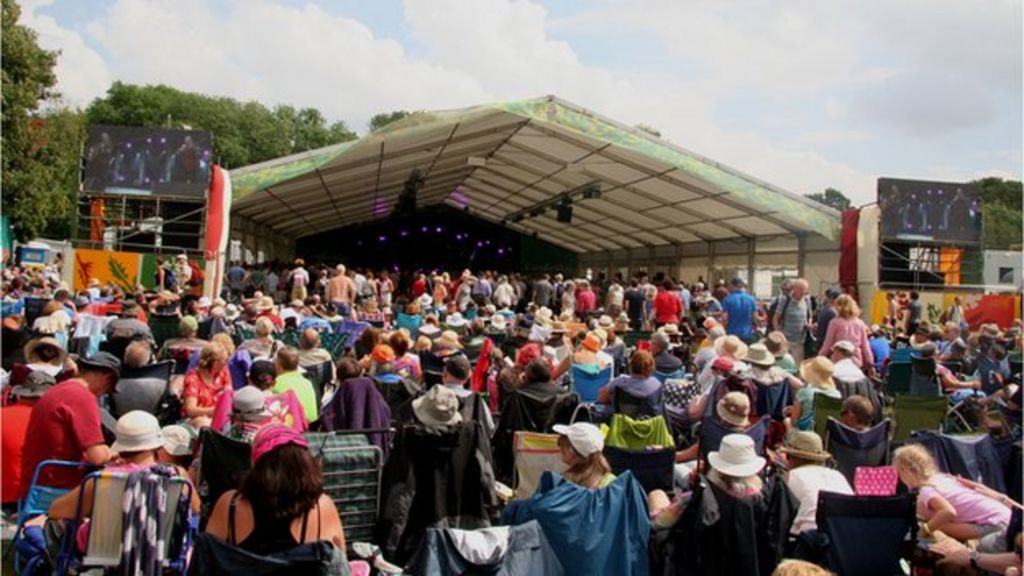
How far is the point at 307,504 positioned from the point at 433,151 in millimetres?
15424

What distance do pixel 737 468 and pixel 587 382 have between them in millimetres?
3633

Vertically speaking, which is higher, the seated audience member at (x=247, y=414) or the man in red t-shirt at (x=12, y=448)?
the seated audience member at (x=247, y=414)

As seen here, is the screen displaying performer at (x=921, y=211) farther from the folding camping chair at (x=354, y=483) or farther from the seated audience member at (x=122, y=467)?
the seated audience member at (x=122, y=467)

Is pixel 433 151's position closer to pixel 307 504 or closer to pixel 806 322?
pixel 806 322

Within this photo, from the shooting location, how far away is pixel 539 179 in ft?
70.0

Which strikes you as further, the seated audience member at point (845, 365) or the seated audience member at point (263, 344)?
the seated audience member at point (263, 344)

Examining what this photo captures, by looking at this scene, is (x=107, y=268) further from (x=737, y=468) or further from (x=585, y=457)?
(x=737, y=468)

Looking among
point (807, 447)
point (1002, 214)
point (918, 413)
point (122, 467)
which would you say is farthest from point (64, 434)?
point (1002, 214)

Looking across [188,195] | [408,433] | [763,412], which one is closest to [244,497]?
[408,433]

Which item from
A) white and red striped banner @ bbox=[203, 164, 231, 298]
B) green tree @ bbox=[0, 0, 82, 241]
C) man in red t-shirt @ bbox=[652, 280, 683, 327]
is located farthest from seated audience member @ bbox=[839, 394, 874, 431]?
green tree @ bbox=[0, 0, 82, 241]

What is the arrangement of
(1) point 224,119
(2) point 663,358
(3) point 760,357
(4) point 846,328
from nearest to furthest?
(3) point 760,357 → (2) point 663,358 → (4) point 846,328 → (1) point 224,119

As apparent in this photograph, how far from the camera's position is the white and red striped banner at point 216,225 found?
45.9 ft

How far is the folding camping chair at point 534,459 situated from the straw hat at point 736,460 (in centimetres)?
110

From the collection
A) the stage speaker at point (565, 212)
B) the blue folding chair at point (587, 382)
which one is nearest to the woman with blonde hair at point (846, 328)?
the blue folding chair at point (587, 382)
